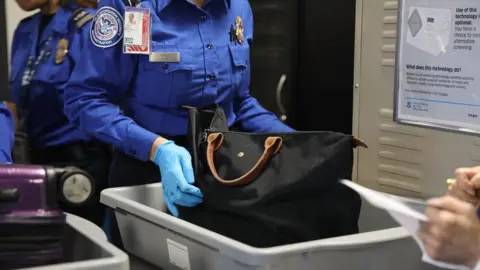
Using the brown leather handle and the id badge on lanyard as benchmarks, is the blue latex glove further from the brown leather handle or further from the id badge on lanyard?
the id badge on lanyard

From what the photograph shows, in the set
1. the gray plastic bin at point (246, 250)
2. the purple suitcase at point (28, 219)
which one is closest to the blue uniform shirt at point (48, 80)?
the gray plastic bin at point (246, 250)

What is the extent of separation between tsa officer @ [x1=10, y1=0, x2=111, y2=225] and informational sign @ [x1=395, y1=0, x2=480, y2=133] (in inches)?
40.5

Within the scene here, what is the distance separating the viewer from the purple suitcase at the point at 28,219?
3.19 feet

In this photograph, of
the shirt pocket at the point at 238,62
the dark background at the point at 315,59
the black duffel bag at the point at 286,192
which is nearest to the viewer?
the black duffel bag at the point at 286,192

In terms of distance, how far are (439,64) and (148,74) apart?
2.25 feet

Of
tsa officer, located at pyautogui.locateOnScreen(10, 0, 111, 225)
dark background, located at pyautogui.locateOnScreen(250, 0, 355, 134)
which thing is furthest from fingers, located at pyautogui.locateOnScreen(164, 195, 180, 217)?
dark background, located at pyautogui.locateOnScreen(250, 0, 355, 134)

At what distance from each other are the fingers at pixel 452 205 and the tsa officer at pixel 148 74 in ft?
2.20

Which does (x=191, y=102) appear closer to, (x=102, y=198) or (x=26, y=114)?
(x=102, y=198)

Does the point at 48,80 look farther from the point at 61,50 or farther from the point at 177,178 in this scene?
the point at 177,178

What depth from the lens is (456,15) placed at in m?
1.43

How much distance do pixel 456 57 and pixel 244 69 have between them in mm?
532

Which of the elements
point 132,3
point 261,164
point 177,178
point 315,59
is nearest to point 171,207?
point 177,178

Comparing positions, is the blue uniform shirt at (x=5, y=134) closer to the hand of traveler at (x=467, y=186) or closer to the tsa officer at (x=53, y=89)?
the tsa officer at (x=53, y=89)

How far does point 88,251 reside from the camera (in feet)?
3.55
